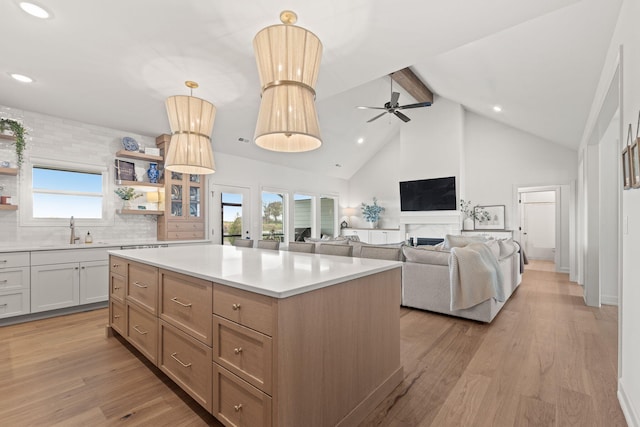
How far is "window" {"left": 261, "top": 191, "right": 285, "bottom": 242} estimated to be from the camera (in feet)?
23.1

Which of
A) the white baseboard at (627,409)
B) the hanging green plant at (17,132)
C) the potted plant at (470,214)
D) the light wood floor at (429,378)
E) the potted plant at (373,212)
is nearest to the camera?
the white baseboard at (627,409)

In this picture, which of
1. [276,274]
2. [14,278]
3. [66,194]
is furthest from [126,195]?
[276,274]

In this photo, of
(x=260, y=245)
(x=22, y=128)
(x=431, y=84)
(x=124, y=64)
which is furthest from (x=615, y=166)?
(x=22, y=128)

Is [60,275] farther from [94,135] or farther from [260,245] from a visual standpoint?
[260,245]

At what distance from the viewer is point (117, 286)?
286 cm

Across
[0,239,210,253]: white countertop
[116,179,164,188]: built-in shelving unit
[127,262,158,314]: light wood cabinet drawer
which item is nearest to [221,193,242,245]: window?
[0,239,210,253]: white countertop

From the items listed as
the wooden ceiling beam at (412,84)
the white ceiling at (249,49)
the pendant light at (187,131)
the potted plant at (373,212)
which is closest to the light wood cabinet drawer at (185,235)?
the white ceiling at (249,49)

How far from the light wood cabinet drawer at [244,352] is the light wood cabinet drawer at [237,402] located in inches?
1.5

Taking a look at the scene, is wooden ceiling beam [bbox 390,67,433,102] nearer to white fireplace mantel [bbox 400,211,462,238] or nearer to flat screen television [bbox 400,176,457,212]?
flat screen television [bbox 400,176,457,212]

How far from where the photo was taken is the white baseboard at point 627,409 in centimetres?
158

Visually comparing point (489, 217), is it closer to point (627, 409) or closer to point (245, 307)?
point (627, 409)

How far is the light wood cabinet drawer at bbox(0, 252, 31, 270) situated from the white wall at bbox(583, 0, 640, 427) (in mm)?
5349

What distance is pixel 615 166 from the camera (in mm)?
3830

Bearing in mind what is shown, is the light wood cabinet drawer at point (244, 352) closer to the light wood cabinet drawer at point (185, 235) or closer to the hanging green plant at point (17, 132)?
the light wood cabinet drawer at point (185, 235)
